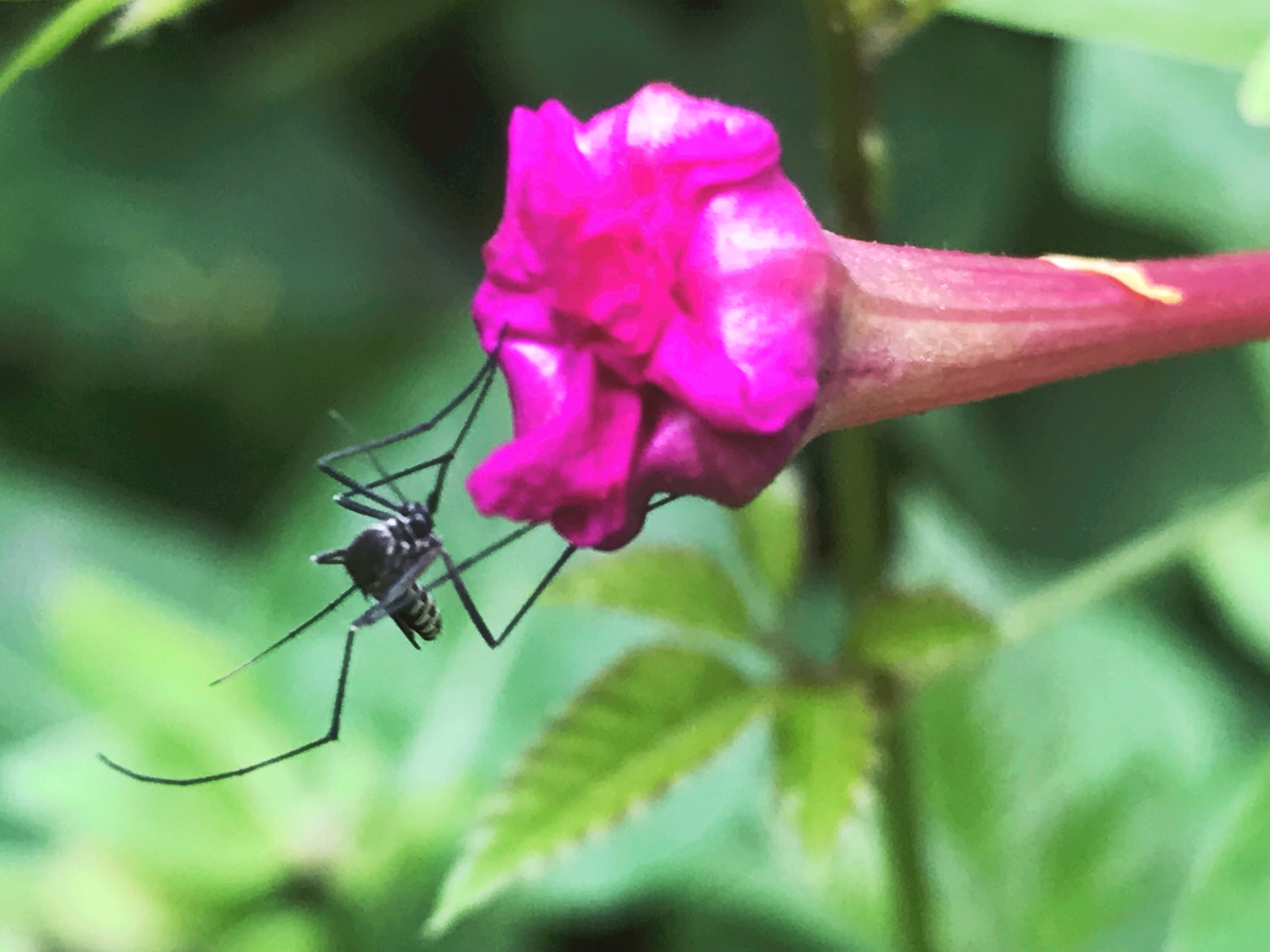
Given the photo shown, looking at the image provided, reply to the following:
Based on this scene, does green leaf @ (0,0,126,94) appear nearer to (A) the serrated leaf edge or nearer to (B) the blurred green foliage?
(B) the blurred green foliage

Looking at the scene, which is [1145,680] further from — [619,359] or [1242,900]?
[619,359]

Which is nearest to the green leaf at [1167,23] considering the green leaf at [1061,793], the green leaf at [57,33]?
the green leaf at [57,33]

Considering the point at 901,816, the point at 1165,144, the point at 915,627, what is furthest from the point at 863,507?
the point at 1165,144

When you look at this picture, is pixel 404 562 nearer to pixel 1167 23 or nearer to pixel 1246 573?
pixel 1167 23

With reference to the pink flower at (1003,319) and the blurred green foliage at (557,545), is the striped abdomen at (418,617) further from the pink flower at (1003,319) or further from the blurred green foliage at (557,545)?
the pink flower at (1003,319)

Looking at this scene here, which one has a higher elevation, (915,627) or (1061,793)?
(915,627)

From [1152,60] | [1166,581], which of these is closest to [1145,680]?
[1166,581]
